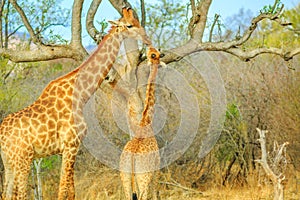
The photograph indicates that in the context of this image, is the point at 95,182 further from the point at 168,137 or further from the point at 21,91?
the point at 21,91

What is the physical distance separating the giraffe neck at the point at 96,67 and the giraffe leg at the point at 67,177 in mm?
551

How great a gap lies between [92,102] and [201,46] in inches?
145

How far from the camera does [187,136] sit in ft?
35.0

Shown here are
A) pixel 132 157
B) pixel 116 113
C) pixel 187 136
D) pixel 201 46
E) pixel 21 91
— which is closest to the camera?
pixel 132 157

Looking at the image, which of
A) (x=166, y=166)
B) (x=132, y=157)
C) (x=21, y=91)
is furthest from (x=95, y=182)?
(x=132, y=157)

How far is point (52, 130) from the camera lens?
5.64m

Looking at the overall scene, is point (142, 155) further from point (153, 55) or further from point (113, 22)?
point (113, 22)

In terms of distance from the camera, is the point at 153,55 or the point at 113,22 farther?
the point at 113,22

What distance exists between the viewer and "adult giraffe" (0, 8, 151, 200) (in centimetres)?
557

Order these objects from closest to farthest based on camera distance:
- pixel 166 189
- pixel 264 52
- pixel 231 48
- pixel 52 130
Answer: pixel 52 130 → pixel 264 52 → pixel 231 48 → pixel 166 189

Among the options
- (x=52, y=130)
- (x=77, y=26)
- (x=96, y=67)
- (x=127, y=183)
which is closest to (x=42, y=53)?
(x=77, y=26)

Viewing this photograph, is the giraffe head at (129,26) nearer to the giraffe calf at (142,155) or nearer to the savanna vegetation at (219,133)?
the giraffe calf at (142,155)

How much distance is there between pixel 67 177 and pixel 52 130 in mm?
473

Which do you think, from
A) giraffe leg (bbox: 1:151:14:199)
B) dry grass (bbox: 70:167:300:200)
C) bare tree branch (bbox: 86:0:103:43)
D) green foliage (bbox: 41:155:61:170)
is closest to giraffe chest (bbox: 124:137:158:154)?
giraffe leg (bbox: 1:151:14:199)
